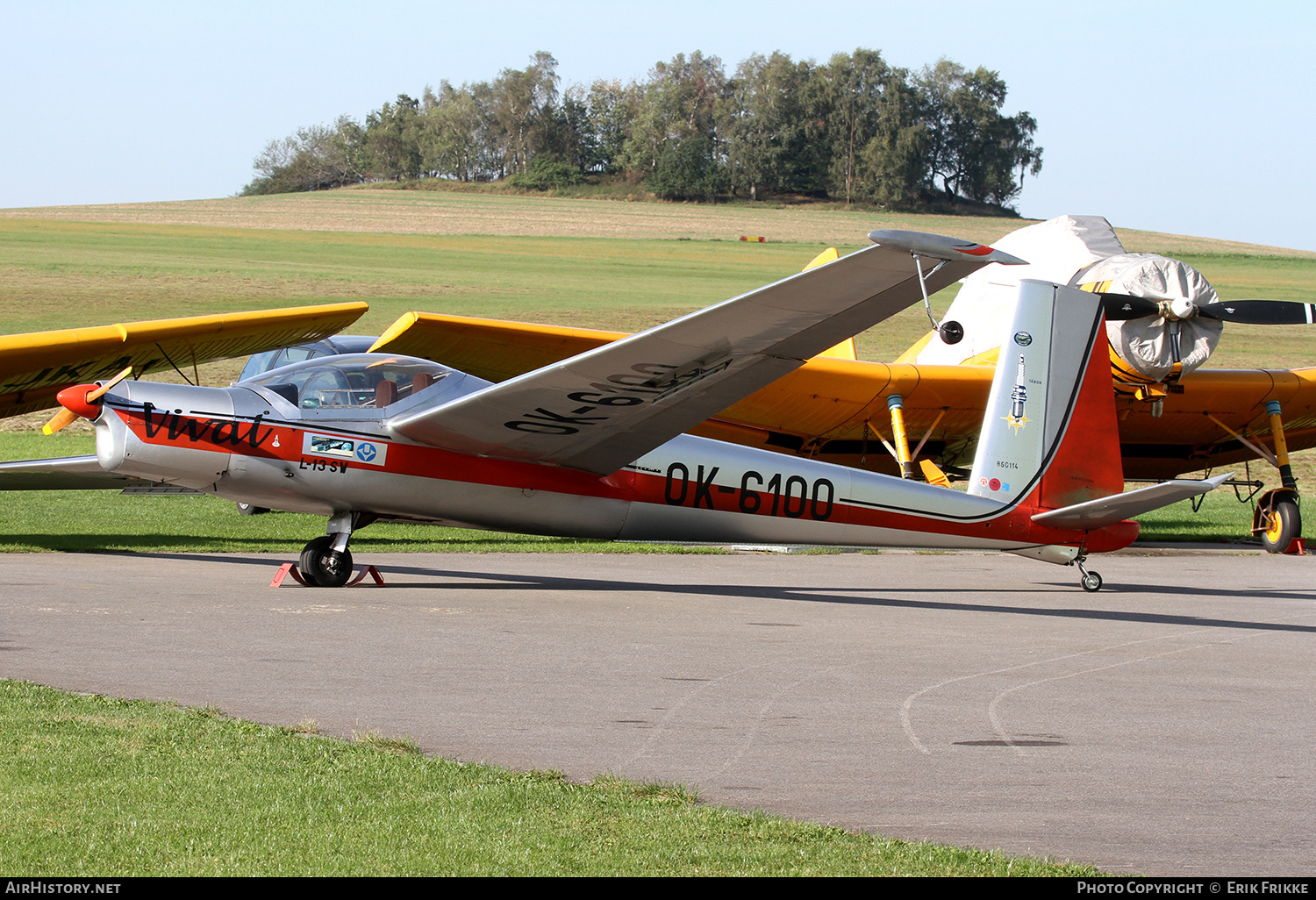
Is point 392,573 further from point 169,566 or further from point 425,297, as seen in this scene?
point 425,297

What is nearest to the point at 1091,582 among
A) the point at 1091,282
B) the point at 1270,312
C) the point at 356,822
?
the point at 1270,312

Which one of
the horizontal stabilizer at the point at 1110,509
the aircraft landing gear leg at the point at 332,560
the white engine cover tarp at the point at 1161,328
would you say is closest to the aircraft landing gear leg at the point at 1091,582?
the horizontal stabilizer at the point at 1110,509

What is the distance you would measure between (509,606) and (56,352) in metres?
7.83

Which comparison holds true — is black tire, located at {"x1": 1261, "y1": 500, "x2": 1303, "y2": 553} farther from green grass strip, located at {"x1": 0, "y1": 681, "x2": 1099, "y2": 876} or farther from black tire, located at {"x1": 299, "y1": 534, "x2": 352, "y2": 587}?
green grass strip, located at {"x1": 0, "y1": 681, "x2": 1099, "y2": 876}

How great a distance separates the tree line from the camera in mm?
87750

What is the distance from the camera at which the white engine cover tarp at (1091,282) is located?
16.8 metres

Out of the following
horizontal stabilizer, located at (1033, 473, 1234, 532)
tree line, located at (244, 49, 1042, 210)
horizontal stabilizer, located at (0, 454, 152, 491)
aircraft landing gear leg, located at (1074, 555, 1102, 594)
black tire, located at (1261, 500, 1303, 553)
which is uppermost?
tree line, located at (244, 49, 1042, 210)

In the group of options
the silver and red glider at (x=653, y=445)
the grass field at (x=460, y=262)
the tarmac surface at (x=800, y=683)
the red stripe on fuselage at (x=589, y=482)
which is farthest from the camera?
the grass field at (x=460, y=262)

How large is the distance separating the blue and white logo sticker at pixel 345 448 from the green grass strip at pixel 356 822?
514 cm

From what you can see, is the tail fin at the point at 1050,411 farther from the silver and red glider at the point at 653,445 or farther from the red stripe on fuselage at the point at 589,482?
the red stripe on fuselage at the point at 589,482

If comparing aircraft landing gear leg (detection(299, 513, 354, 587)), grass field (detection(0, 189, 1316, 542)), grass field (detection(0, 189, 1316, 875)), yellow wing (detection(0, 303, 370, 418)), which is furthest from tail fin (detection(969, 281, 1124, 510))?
yellow wing (detection(0, 303, 370, 418))

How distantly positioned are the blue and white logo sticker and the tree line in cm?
8007

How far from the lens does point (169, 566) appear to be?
12070 millimetres
